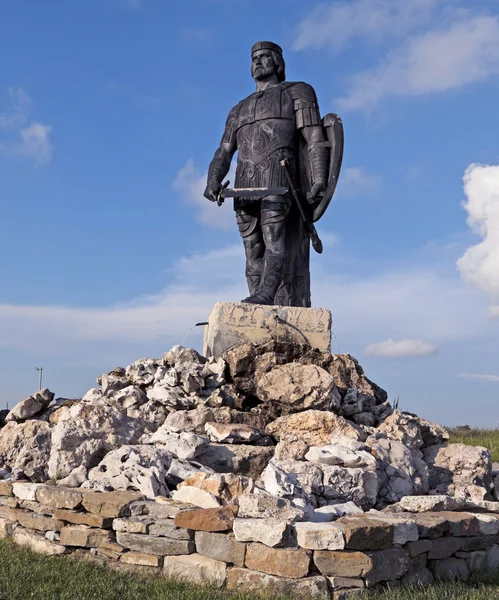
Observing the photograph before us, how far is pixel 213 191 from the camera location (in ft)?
27.8

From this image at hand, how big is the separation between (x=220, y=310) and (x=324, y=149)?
7.76 feet

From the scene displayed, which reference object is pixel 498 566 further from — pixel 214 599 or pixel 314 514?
pixel 214 599

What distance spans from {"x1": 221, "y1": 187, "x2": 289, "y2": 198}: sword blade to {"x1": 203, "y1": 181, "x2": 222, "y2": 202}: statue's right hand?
0.48 ft

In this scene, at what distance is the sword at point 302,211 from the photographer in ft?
26.5

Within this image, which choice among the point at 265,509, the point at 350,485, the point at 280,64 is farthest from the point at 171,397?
the point at 280,64

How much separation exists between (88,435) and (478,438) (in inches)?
303

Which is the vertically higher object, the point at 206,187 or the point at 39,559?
the point at 206,187

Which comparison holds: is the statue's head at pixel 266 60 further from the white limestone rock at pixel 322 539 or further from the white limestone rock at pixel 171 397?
the white limestone rock at pixel 322 539

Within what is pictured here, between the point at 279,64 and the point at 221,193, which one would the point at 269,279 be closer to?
the point at 221,193

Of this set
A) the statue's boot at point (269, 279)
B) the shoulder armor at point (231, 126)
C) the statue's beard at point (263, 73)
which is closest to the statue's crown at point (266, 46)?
the statue's beard at point (263, 73)

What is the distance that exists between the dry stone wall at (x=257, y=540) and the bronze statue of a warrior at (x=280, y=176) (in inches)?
141

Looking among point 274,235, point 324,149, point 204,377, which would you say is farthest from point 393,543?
point 324,149

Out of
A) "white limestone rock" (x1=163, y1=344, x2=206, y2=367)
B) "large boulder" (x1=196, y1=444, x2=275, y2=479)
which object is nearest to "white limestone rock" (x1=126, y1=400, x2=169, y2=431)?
"white limestone rock" (x1=163, y1=344, x2=206, y2=367)

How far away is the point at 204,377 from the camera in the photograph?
666 cm
